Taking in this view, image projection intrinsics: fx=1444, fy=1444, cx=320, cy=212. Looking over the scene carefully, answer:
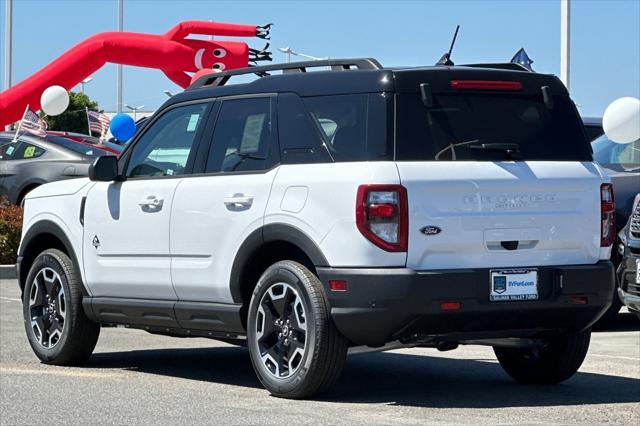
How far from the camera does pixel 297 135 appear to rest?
8.56 meters

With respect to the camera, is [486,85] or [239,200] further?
[239,200]

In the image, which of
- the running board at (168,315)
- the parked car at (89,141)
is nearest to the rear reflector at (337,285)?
the running board at (168,315)

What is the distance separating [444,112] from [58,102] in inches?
843

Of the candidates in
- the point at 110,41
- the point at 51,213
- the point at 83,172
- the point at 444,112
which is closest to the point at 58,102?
the point at 110,41

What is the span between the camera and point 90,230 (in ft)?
33.1

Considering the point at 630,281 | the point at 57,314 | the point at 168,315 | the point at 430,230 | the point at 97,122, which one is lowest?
the point at 57,314

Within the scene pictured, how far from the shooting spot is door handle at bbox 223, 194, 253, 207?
8.67 meters

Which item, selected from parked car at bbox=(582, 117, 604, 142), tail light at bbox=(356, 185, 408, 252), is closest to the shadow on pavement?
tail light at bbox=(356, 185, 408, 252)

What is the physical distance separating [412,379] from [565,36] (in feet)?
57.2

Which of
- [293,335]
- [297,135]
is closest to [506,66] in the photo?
[297,135]

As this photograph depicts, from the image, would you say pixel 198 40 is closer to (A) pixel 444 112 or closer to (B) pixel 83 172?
(B) pixel 83 172

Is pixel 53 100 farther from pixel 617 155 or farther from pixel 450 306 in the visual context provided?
pixel 450 306

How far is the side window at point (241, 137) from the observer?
28.9ft

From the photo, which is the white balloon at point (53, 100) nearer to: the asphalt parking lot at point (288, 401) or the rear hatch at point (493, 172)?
the asphalt parking lot at point (288, 401)
